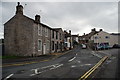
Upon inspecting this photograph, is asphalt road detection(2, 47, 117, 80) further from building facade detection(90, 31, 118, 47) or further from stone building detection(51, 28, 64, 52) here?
building facade detection(90, 31, 118, 47)

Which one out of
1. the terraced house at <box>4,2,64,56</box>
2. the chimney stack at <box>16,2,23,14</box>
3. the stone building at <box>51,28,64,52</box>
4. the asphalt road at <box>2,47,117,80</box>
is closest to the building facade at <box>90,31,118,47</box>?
the stone building at <box>51,28,64,52</box>

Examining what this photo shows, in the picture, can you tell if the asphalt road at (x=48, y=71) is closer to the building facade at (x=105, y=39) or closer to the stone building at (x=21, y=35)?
the stone building at (x=21, y=35)

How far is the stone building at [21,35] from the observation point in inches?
859

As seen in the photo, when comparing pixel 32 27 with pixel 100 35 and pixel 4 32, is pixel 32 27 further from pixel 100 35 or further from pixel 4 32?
pixel 100 35

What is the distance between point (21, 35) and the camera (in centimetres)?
2233

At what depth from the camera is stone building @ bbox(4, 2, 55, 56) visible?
71.6 ft

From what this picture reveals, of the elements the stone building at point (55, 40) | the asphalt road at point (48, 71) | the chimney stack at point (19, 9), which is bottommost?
the asphalt road at point (48, 71)

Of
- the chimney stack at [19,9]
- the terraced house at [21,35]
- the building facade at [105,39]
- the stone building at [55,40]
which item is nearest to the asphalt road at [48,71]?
the terraced house at [21,35]

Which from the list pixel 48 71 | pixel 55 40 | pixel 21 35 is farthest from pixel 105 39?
pixel 48 71

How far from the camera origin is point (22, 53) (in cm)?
2198

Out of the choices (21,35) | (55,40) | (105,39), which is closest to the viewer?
(21,35)

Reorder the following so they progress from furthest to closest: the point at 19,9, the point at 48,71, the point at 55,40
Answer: the point at 55,40 < the point at 19,9 < the point at 48,71

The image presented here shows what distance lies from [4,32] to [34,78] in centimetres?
1814

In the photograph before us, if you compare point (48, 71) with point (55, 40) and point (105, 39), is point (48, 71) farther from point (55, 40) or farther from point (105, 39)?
point (105, 39)
